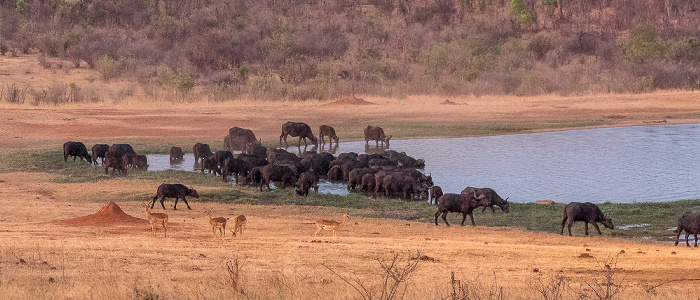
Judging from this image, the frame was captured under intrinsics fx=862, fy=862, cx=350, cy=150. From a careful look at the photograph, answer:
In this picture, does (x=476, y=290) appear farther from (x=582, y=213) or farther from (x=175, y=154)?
(x=175, y=154)

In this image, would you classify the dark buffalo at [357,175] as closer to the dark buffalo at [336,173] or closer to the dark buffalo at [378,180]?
the dark buffalo at [378,180]

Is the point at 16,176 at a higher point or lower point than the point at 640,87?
lower

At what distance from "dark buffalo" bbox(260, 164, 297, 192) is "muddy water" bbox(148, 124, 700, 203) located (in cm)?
139

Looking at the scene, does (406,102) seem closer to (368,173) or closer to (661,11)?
(368,173)

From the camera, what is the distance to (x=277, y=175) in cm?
2236

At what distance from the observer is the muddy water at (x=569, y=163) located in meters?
23.2

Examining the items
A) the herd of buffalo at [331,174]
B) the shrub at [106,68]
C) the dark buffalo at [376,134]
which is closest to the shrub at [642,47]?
the dark buffalo at [376,134]

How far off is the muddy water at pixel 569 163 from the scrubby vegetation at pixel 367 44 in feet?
59.7

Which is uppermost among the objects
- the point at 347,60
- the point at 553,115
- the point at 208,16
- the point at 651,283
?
the point at 208,16

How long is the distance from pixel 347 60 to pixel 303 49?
3.98 m

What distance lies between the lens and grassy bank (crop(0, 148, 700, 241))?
17.5 metres

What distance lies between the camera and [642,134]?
38344 mm

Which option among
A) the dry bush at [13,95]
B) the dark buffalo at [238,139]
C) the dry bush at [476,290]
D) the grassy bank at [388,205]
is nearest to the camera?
the dry bush at [476,290]

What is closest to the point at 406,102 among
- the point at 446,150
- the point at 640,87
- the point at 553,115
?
the point at 553,115
